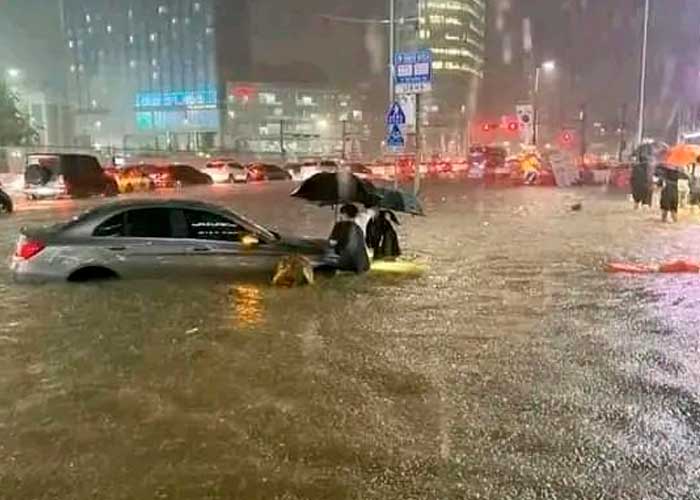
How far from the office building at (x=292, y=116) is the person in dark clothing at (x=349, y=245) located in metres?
99.8

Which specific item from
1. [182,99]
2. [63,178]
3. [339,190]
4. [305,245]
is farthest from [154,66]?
[305,245]

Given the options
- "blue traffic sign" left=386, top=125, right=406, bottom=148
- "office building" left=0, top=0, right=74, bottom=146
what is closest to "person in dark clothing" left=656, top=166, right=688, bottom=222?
"blue traffic sign" left=386, top=125, right=406, bottom=148

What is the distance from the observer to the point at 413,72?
20.7m

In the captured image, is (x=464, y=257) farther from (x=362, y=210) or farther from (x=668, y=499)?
(x=668, y=499)

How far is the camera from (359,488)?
4.70 m

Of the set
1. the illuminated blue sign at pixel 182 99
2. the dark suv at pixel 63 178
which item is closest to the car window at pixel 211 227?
the dark suv at pixel 63 178

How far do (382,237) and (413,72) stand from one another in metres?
7.55

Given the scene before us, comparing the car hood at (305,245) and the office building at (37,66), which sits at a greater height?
the office building at (37,66)

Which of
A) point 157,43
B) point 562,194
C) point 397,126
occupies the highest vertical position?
point 157,43

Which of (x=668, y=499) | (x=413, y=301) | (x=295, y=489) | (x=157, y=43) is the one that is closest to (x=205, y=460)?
(x=295, y=489)

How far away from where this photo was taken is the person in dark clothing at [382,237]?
14.3m

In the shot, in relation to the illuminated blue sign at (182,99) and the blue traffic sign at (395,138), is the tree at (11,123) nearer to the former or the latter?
the illuminated blue sign at (182,99)

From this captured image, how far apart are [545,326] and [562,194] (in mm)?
27986

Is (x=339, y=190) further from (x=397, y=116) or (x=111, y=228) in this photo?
(x=397, y=116)
